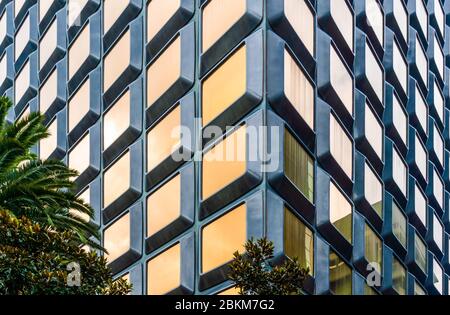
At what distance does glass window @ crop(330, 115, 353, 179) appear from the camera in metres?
36.8

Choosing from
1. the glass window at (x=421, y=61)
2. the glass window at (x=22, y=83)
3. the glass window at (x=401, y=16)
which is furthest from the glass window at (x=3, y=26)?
A: the glass window at (x=421, y=61)

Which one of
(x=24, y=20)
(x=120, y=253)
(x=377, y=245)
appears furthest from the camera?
(x=24, y=20)

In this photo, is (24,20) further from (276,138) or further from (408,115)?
(276,138)

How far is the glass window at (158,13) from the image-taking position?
121 feet

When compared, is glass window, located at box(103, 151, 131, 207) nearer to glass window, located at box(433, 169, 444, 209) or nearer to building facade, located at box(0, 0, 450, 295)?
building facade, located at box(0, 0, 450, 295)

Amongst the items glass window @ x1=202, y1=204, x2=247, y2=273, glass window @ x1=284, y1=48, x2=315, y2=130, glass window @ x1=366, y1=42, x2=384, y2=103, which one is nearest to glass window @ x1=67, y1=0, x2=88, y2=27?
glass window @ x1=366, y1=42, x2=384, y2=103

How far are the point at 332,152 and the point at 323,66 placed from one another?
3514 millimetres

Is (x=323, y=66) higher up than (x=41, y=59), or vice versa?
(x=41, y=59)

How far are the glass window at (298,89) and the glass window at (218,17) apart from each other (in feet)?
7.57

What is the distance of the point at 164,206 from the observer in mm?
36250

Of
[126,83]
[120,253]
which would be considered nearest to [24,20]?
[126,83]

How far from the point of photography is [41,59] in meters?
52.7

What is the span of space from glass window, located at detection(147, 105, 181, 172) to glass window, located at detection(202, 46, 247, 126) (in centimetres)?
224

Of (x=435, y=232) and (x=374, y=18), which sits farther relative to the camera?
(x=435, y=232)
